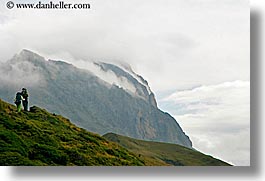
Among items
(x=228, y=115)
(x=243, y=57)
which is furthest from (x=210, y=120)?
(x=243, y=57)

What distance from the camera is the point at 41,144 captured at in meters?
7.26

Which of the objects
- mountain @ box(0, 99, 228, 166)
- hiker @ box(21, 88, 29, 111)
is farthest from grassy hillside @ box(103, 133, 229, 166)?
hiker @ box(21, 88, 29, 111)

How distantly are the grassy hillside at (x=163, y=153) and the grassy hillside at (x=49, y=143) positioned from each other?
8cm

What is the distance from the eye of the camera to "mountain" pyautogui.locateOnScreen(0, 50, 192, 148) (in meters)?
7.29

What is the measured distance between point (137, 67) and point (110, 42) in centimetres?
38

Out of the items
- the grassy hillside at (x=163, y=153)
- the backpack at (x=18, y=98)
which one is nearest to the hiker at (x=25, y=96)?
the backpack at (x=18, y=98)

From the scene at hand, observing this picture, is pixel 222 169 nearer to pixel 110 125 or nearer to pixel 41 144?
pixel 110 125

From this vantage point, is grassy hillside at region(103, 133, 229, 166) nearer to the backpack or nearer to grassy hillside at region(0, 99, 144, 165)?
grassy hillside at region(0, 99, 144, 165)

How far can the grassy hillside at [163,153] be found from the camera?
718 centimetres

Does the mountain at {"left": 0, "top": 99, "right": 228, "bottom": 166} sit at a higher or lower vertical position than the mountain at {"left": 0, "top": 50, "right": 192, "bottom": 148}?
lower

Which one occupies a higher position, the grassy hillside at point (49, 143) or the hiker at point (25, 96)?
the hiker at point (25, 96)

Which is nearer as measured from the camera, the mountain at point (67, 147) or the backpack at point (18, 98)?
the mountain at point (67, 147)

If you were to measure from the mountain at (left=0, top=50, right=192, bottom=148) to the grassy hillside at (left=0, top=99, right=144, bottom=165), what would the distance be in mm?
104

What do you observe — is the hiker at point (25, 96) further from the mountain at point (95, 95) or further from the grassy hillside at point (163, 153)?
the grassy hillside at point (163, 153)
